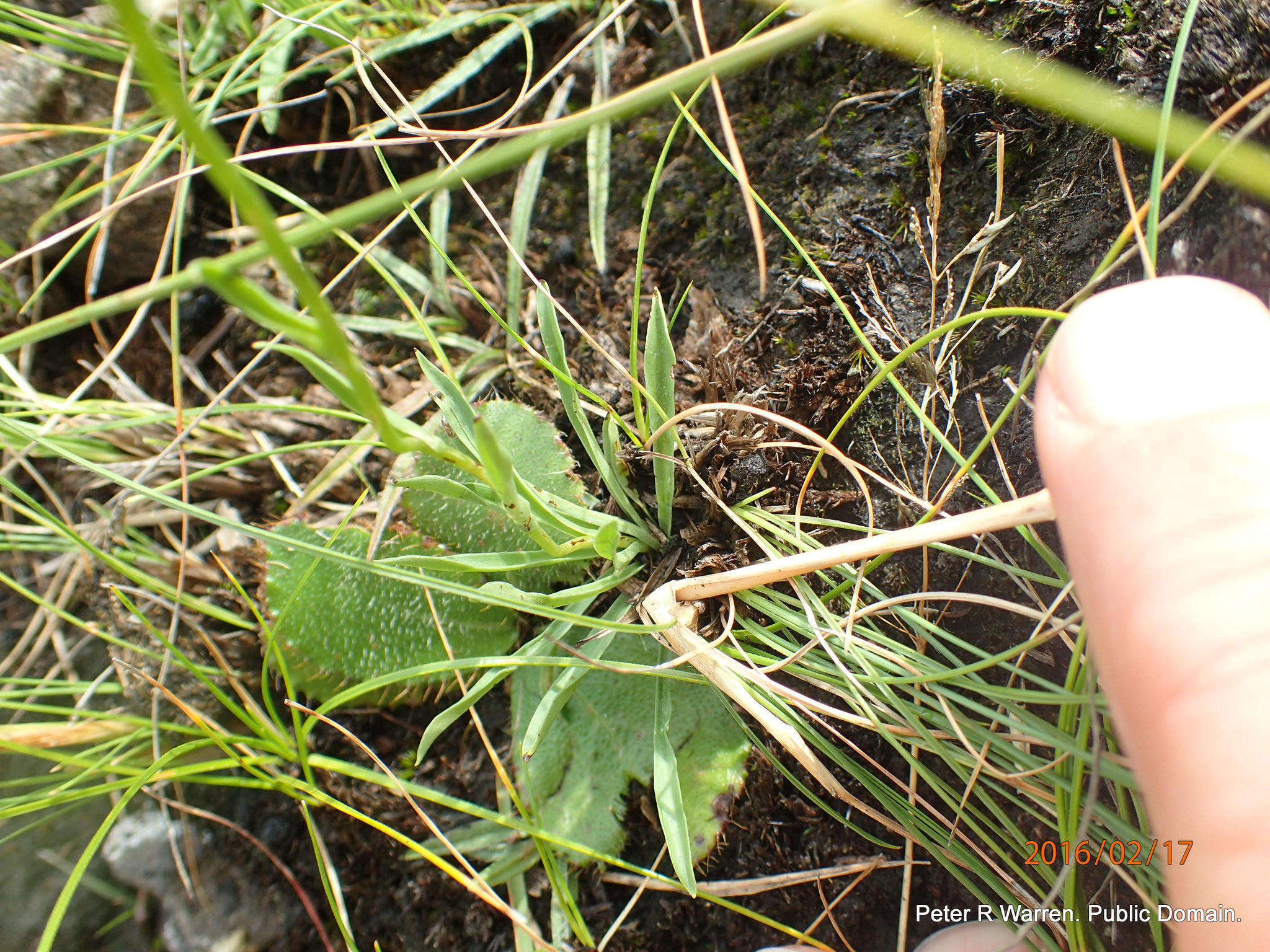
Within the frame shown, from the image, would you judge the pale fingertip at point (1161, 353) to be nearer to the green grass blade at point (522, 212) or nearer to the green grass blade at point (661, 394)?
the green grass blade at point (661, 394)

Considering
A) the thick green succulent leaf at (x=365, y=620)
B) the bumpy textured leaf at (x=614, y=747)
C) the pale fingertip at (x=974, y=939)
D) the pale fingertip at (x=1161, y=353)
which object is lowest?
the pale fingertip at (x=974, y=939)

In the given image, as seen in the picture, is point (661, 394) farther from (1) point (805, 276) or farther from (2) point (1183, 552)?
(2) point (1183, 552)

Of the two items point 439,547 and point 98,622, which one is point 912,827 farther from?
point 98,622

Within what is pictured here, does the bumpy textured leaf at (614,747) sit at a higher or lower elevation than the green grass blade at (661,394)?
lower

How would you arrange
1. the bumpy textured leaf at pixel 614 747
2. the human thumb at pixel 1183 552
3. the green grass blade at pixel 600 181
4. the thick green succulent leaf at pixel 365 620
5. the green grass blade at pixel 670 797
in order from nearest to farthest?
the human thumb at pixel 1183 552, the green grass blade at pixel 670 797, the bumpy textured leaf at pixel 614 747, the thick green succulent leaf at pixel 365 620, the green grass blade at pixel 600 181

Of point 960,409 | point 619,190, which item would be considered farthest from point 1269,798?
point 619,190

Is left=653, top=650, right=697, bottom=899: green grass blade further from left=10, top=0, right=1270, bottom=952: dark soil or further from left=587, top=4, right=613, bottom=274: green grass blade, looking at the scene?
left=587, top=4, right=613, bottom=274: green grass blade
